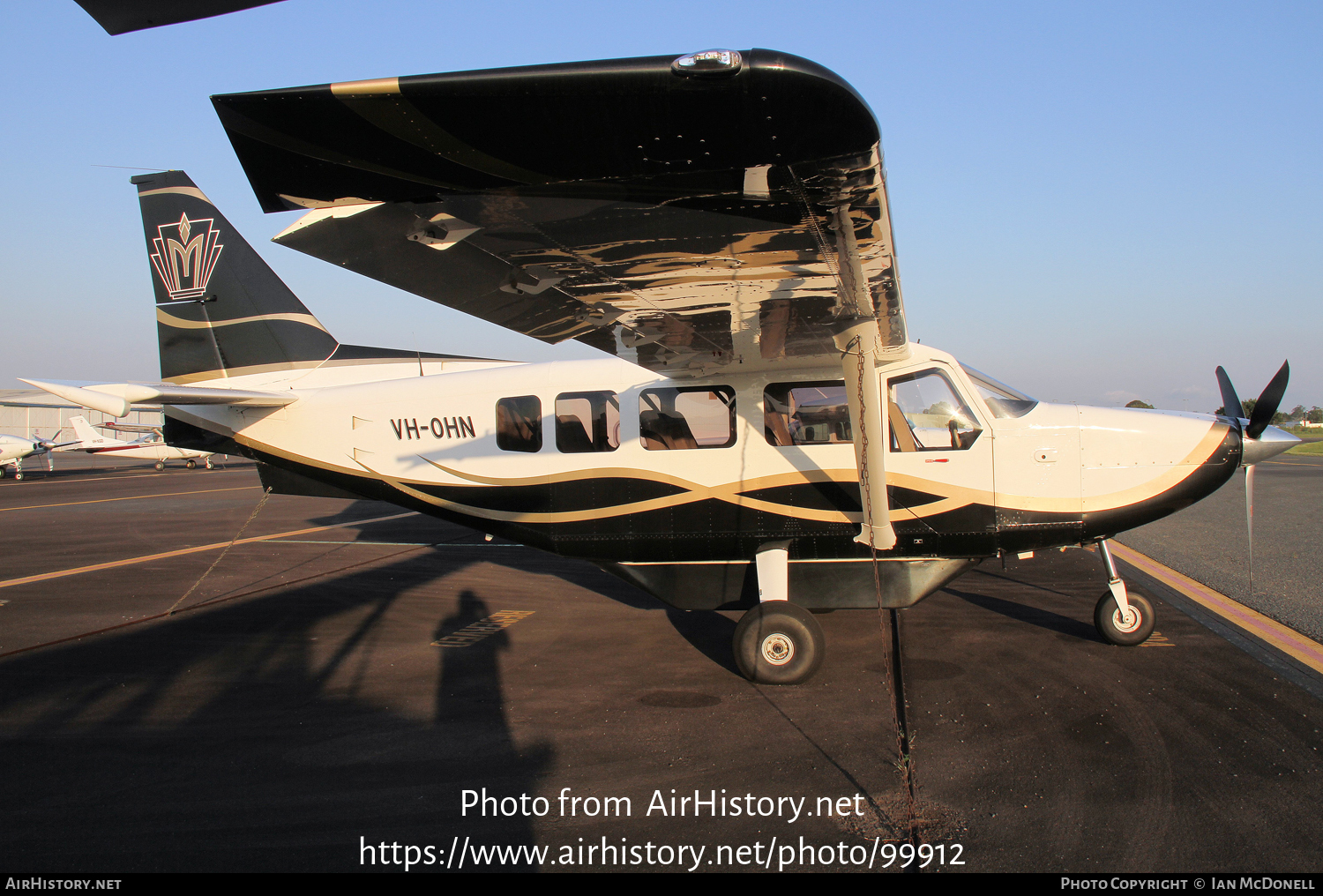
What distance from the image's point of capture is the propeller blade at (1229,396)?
6113 mm

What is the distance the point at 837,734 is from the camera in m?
4.36

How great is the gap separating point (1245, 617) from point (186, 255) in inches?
456

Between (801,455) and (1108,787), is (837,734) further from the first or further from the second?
(801,455)

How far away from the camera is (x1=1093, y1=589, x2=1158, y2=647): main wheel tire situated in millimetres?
5844

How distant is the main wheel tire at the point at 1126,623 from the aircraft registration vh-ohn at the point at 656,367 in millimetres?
31

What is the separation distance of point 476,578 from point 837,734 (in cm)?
619

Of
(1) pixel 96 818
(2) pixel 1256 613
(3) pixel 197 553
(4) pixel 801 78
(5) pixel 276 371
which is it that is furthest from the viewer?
(3) pixel 197 553

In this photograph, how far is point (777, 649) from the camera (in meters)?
5.38

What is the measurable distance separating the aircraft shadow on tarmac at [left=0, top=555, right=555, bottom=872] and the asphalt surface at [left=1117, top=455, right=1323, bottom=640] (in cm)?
681

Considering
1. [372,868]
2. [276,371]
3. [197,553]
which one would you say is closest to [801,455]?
[372,868]

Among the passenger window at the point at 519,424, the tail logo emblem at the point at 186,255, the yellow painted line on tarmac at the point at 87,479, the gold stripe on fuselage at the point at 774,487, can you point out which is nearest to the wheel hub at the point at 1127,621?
the gold stripe on fuselage at the point at 774,487

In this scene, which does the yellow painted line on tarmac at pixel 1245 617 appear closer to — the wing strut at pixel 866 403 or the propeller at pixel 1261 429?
the propeller at pixel 1261 429

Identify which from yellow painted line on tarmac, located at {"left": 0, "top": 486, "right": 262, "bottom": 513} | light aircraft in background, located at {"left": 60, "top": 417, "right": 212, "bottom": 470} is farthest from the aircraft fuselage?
light aircraft in background, located at {"left": 60, "top": 417, "right": 212, "bottom": 470}

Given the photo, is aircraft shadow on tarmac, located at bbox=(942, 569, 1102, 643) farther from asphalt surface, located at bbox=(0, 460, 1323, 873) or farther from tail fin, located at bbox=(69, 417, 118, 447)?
tail fin, located at bbox=(69, 417, 118, 447)
